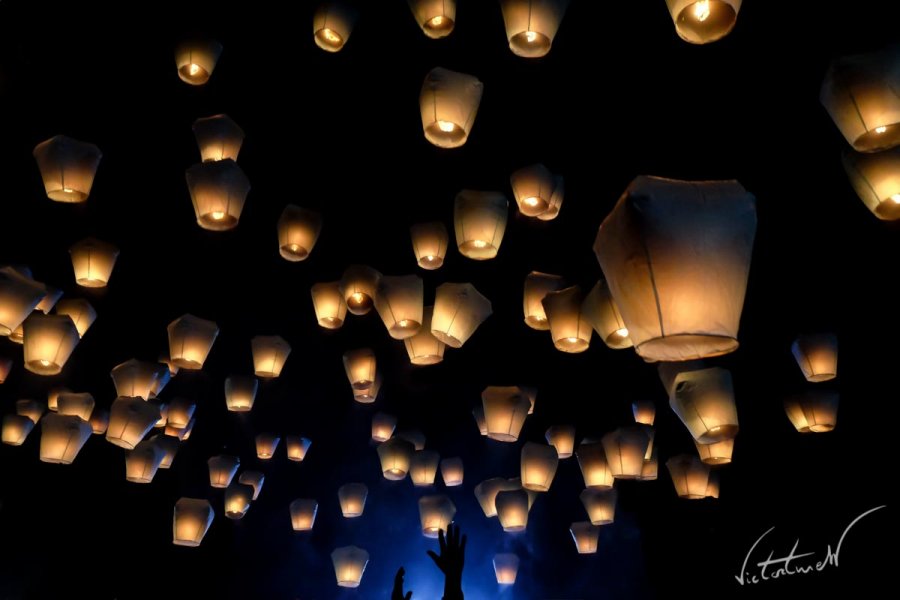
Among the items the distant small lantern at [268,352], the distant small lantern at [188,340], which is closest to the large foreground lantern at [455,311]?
the distant small lantern at [188,340]

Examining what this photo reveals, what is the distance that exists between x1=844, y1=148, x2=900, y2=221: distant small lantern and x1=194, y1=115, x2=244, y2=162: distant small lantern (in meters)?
4.03

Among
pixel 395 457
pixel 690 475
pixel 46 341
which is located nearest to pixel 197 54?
pixel 46 341

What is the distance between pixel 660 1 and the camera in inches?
175

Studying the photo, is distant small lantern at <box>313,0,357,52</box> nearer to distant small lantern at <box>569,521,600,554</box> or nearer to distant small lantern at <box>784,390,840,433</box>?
distant small lantern at <box>784,390,840,433</box>

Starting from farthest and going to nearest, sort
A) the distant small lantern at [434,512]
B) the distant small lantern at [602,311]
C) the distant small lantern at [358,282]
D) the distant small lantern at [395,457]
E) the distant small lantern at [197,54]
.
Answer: the distant small lantern at [434,512] → the distant small lantern at [395,457] → the distant small lantern at [358,282] → the distant small lantern at [197,54] → the distant small lantern at [602,311]

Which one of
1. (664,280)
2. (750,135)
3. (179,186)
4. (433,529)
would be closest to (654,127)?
(750,135)

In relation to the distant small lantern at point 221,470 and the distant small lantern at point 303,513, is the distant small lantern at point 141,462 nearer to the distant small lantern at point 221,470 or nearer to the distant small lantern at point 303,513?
the distant small lantern at point 221,470

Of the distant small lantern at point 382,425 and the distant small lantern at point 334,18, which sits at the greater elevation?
the distant small lantern at point 334,18

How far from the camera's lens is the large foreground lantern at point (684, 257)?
6.16ft

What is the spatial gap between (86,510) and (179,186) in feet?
13.6

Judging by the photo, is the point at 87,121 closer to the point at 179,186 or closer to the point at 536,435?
the point at 179,186

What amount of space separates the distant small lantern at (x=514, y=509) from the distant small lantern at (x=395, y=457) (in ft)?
3.62

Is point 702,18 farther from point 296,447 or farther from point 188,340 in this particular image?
point 296,447

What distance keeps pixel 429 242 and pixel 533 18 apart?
2.24 m
